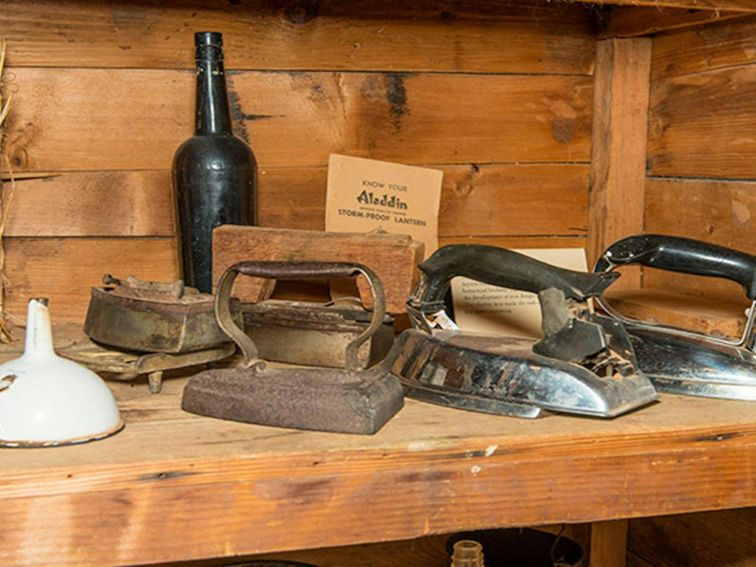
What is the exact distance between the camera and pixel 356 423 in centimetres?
77

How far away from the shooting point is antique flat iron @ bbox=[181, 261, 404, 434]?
0.77 metres

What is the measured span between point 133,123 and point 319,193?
0.22 m

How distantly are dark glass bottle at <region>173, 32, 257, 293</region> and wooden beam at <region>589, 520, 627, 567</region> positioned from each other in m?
0.57

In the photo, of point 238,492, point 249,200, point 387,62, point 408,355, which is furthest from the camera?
point 387,62

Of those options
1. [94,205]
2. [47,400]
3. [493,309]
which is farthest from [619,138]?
[47,400]

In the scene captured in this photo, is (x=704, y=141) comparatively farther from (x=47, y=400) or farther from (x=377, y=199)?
(x=47, y=400)

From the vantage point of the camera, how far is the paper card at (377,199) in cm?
120

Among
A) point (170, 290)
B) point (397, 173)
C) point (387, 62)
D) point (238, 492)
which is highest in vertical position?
point (387, 62)

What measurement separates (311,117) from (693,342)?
1.68ft

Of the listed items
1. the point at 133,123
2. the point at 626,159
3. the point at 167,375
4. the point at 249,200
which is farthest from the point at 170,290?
the point at 626,159

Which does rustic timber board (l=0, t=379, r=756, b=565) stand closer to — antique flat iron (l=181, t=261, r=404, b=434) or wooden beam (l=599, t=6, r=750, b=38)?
antique flat iron (l=181, t=261, r=404, b=434)

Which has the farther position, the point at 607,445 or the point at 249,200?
the point at 249,200

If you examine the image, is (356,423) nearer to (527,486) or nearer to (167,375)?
(527,486)

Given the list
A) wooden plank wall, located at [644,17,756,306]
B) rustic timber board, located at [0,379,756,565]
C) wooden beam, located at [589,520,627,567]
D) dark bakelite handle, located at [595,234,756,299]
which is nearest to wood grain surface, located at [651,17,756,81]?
wooden plank wall, located at [644,17,756,306]
